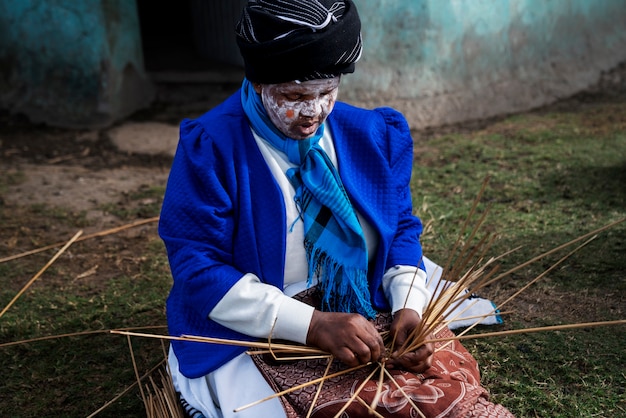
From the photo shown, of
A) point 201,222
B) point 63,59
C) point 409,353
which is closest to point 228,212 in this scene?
point 201,222

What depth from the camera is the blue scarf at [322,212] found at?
2156 mm

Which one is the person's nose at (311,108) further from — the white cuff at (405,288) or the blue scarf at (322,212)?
the white cuff at (405,288)

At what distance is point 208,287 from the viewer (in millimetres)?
2084

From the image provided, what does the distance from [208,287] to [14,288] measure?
1.82 meters

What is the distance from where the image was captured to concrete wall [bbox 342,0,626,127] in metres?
5.80

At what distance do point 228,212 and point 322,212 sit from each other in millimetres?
265

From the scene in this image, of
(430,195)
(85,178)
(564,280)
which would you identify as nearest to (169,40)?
(85,178)

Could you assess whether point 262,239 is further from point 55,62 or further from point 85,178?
point 55,62

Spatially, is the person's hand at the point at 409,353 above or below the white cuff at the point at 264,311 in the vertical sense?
below

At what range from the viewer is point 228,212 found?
2131 millimetres

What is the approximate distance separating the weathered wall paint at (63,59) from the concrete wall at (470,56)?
6.05ft

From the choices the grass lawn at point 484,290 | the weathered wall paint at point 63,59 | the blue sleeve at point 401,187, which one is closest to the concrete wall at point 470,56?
the grass lawn at point 484,290

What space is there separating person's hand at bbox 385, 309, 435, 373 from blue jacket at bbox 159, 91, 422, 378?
17cm

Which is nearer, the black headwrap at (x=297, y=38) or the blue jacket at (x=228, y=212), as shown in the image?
the black headwrap at (x=297, y=38)
